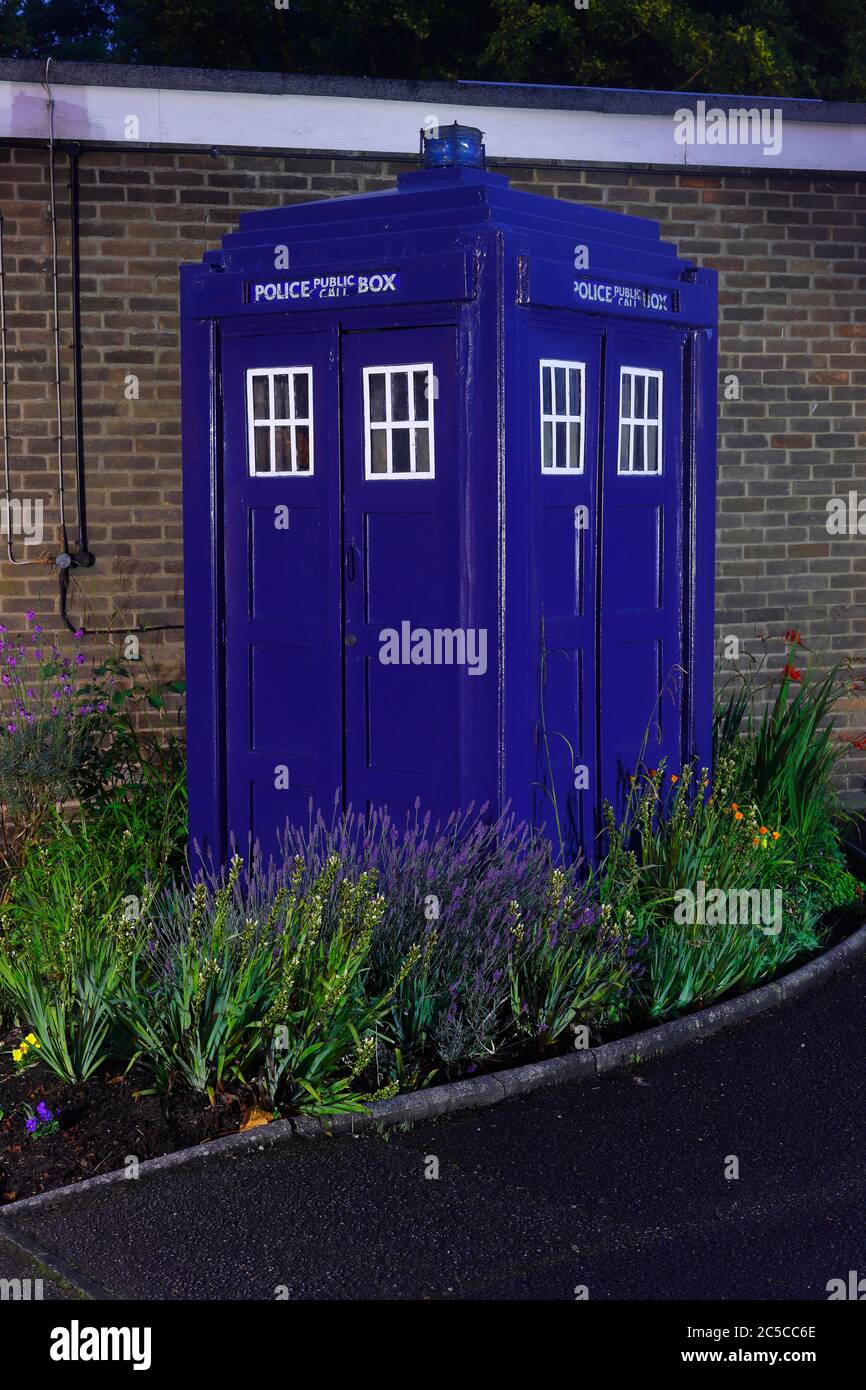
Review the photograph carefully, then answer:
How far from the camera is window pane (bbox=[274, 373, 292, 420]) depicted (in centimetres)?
637

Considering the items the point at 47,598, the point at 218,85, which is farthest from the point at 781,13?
the point at 47,598

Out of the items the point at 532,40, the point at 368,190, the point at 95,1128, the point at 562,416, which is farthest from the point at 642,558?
the point at 532,40

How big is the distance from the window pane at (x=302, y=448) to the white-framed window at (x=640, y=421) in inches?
48.4

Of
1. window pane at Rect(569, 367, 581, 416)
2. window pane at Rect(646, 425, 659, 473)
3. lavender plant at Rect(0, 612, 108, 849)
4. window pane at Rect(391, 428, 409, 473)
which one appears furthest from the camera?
lavender plant at Rect(0, 612, 108, 849)

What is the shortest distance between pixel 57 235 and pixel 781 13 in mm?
14643

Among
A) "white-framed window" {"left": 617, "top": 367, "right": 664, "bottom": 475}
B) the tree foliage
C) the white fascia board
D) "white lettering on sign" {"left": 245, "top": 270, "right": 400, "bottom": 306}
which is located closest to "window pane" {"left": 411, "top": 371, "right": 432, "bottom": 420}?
"white lettering on sign" {"left": 245, "top": 270, "right": 400, "bottom": 306}

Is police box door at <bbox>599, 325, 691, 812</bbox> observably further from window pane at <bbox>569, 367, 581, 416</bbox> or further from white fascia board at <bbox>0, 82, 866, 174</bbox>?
white fascia board at <bbox>0, 82, 866, 174</bbox>

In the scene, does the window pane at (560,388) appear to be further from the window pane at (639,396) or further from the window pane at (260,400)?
the window pane at (260,400)

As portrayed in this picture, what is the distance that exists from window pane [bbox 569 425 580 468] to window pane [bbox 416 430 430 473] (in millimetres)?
608

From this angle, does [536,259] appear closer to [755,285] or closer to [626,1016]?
[626,1016]

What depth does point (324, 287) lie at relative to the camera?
6195 mm

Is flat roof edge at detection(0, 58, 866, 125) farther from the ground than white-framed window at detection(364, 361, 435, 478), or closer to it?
farther from the ground

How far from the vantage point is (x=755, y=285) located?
9.89 m

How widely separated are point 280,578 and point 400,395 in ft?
2.89
